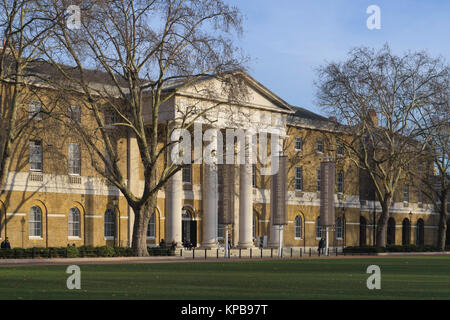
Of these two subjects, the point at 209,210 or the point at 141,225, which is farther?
the point at 209,210

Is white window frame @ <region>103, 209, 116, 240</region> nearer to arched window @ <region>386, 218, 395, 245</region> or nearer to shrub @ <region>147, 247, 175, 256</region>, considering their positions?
shrub @ <region>147, 247, 175, 256</region>

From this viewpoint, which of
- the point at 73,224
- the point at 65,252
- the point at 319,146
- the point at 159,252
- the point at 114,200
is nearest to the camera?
the point at 65,252

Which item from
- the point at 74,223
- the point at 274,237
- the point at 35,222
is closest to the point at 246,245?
the point at 274,237

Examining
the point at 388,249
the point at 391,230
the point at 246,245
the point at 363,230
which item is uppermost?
the point at 246,245

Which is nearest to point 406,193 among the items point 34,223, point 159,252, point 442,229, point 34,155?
point 442,229

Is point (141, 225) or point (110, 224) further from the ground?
point (141, 225)

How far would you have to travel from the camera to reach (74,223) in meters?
59.8

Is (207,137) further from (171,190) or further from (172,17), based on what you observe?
(172,17)

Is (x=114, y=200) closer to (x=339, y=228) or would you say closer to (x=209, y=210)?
(x=209, y=210)

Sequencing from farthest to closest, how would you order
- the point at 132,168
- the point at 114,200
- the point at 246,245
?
the point at 246,245 < the point at 132,168 < the point at 114,200

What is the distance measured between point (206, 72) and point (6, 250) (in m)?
15.0

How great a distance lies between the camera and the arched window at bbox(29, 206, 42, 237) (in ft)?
186

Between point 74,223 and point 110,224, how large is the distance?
11.1ft

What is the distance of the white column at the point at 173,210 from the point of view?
61938mm
